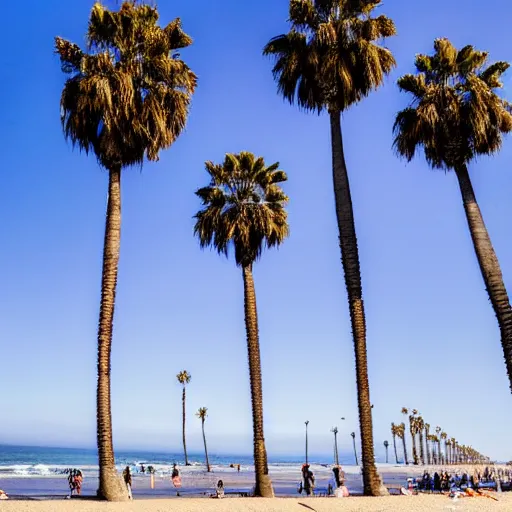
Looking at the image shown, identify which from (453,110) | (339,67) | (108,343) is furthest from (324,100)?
(108,343)

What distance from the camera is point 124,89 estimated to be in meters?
18.5

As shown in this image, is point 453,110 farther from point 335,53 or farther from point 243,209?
point 243,209

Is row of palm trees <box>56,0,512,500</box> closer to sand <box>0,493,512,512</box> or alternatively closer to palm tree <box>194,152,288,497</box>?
sand <box>0,493,512,512</box>

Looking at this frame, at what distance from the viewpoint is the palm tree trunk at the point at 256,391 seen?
2333 cm

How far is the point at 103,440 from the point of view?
16.5 meters

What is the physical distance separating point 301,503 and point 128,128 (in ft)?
38.7

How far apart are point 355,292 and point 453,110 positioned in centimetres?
657

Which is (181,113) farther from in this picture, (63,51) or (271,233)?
(271,233)

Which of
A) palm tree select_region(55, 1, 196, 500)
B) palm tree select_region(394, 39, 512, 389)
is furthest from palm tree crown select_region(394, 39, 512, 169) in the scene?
palm tree select_region(55, 1, 196, 500)

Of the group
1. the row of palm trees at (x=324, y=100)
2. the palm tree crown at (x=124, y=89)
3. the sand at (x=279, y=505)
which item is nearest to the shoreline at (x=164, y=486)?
the sand at (x=279, y=505)

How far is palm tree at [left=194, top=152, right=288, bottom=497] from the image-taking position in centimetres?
2609

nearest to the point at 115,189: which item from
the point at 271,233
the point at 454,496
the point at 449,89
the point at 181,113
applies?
the point at 181,113

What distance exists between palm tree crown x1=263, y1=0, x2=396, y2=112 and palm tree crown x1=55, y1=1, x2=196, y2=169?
410 centimetres

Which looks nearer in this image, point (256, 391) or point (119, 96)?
point (119, 96)
